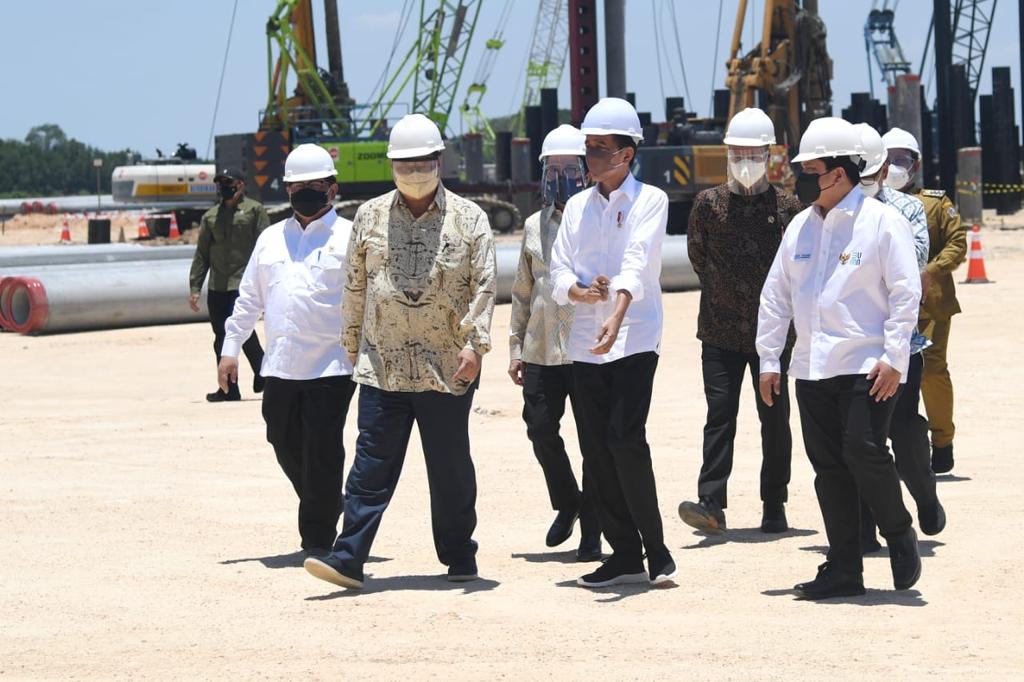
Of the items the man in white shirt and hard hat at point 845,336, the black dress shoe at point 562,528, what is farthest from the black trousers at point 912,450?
the black dress shoe at point 562,528

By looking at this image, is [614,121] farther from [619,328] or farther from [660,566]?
[660,566]

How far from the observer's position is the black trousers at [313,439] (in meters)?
7.45

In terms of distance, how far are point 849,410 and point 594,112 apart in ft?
5.03

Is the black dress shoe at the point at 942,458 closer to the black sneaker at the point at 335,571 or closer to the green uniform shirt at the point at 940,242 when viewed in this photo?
the green uniform shirt at the point at 940,242

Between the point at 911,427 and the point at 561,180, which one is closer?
the point at 561,180

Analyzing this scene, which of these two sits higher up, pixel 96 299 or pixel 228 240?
pixel 228 240

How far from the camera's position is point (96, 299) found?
65.8ft

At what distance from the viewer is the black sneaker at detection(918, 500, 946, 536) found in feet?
25.5

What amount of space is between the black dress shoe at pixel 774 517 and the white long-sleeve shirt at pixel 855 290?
160 cm

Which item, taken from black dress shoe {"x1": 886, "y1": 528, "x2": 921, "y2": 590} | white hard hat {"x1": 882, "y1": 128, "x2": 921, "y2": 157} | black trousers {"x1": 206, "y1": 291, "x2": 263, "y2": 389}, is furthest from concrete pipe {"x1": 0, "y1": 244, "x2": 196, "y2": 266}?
black dress shoe {"x1": 886, "y1": 528, "x2": 921, "y2": 590}

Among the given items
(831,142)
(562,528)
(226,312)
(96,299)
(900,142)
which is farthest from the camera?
(96,299)

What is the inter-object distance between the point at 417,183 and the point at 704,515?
2092 mm

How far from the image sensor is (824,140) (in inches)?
262

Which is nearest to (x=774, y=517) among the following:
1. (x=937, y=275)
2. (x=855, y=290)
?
(x=937, y=275)
